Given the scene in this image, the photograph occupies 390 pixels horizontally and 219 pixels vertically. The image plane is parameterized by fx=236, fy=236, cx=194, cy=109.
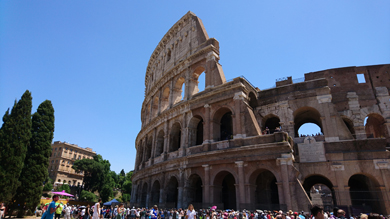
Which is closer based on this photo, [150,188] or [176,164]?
[176,164]

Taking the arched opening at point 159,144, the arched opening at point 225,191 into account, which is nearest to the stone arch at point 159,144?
the arched opening at point 159,144

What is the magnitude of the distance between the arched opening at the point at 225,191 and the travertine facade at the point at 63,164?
56.2 meters

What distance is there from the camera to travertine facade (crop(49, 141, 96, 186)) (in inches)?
2515

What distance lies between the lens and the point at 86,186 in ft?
187

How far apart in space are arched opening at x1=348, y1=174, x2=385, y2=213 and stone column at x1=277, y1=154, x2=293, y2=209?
142 inches

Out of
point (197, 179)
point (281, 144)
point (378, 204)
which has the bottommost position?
point (378, 204)

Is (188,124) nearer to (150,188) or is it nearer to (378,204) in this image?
(150,188)

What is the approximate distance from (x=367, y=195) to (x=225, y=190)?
10078mm

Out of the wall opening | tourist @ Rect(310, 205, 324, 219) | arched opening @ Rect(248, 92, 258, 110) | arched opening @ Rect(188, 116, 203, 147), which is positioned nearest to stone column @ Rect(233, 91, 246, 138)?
arched opening @ Rect(248, 92, 258, 110)

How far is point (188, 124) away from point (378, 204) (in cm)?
1418

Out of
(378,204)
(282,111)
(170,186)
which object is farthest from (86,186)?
(378,204)

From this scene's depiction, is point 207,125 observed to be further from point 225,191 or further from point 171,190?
point 171,190

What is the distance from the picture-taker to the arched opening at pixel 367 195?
14412 mm

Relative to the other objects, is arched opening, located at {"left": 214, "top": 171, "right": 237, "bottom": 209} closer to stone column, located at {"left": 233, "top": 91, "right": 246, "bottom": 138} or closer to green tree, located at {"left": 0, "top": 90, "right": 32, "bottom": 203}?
stone column, located at {"left": 233, "top": 91, "right": 246, "bottom": 138}
